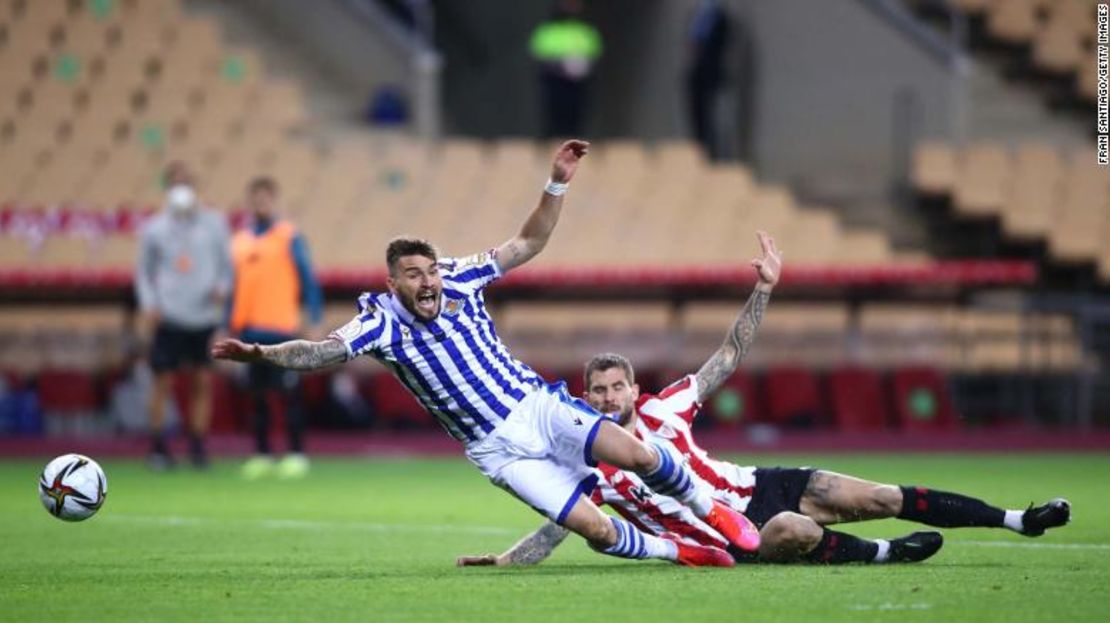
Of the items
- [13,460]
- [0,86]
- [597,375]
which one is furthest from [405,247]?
[0,86]

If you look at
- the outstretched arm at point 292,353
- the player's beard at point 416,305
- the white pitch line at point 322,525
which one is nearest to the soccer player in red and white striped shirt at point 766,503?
the player's beard at point 416,305

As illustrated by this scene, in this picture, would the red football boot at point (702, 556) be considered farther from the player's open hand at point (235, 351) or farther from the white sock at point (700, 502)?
the player's open hand at point (235, 351)

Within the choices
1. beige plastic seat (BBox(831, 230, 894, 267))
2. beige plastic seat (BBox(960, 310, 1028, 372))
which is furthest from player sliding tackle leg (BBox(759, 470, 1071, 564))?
beige plastic seat (BBox(831, 230, 894, 267))

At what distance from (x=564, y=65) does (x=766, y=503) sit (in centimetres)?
1452

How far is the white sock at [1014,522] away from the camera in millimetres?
8570

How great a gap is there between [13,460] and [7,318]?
2.20 m

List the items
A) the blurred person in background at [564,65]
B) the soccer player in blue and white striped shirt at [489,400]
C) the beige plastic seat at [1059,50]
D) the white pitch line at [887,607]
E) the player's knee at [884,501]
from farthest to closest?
the beige plastic seat at [1059,50], the blurred person in background at [564,65], the player's knee at [884,501], the soccer player in blue and white striped shirt at [489,400], the white pitch line at [887,607]

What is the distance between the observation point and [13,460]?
18.6 m

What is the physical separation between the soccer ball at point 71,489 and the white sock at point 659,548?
8.59 feet

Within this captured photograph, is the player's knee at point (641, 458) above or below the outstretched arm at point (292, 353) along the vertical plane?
below

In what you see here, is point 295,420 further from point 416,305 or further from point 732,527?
point 732,527

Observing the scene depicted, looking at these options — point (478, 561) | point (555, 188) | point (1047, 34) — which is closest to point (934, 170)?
point (1047, 34)

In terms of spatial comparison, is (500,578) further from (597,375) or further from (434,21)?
(434,21)

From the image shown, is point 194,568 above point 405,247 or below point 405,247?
below
